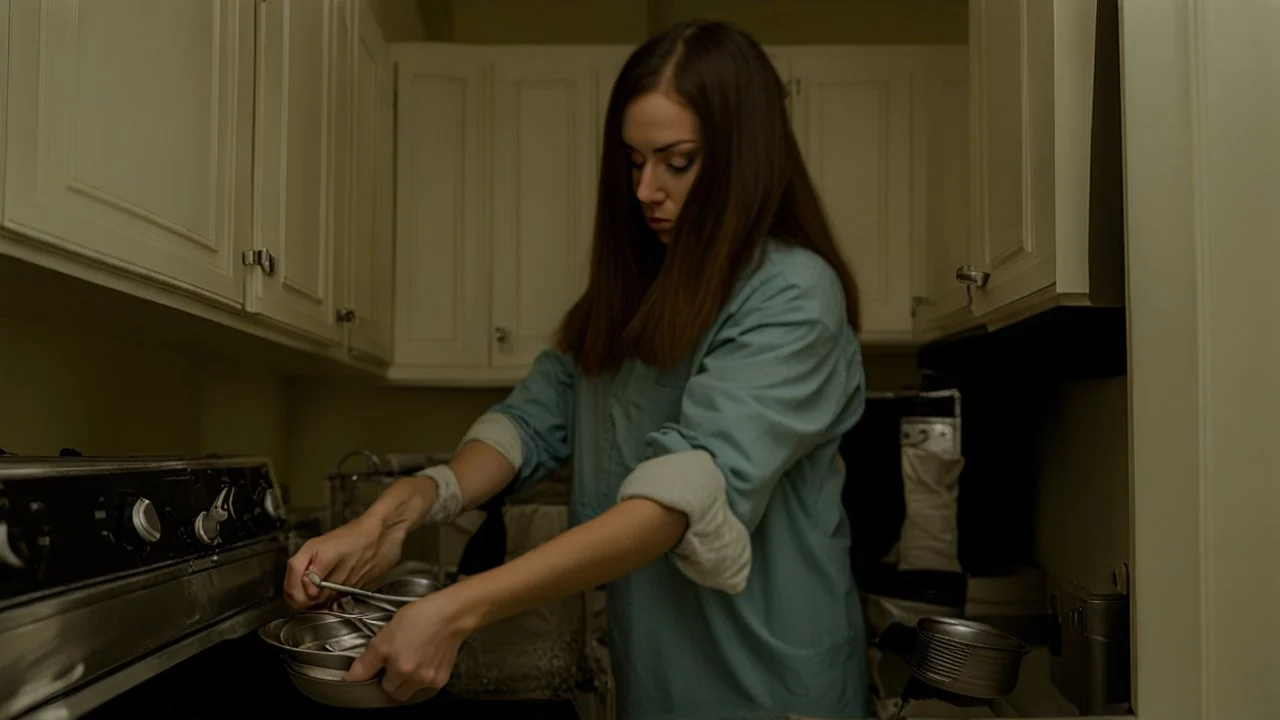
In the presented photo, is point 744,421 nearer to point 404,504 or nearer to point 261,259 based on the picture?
point 404,504

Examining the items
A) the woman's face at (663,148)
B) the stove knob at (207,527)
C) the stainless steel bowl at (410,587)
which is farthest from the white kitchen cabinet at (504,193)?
the stove knob at (207,527)

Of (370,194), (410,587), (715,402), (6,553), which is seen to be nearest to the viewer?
(6,553)

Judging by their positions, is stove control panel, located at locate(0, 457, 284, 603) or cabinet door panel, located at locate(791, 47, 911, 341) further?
cabinet door panel, located at locate(791, 47, 911, 341)

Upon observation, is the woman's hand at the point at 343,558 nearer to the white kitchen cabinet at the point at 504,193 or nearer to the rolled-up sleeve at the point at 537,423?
the rolled-up sleeve at the point at 537,423

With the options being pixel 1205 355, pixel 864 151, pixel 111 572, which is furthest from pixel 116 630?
pixel 864 151

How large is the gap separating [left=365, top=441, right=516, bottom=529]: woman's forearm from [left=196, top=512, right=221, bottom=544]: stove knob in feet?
0.59

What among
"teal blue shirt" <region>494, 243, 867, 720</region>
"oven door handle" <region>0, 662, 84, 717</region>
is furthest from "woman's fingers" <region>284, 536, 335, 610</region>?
"teal blue shirt" <region>494, 243, 867, 720</region>

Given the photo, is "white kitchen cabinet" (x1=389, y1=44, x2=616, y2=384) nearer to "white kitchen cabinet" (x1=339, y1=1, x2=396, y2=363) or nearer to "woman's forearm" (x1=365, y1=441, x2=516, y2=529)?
"white kitchen cabinet" (x1=339, y1=1, x2=396, y2=363)

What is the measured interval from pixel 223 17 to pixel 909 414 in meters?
1.27

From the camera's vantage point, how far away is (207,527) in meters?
0.93

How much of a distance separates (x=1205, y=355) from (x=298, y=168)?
117 cm

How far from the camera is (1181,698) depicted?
90 centimetres

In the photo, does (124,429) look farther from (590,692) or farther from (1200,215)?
(1200,215)

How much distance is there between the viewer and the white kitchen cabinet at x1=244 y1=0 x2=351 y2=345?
4.04ft
